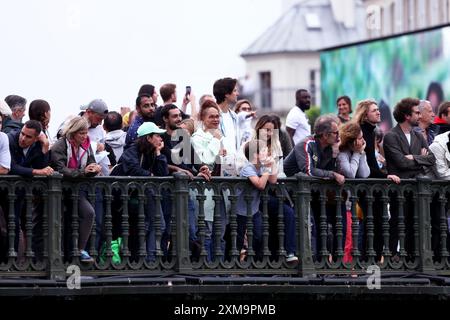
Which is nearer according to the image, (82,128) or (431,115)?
(82,128)

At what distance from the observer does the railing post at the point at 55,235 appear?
77.5 feet

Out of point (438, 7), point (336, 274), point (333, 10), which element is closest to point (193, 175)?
point (336, 274)

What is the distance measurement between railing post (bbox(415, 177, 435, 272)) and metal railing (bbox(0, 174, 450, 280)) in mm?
12

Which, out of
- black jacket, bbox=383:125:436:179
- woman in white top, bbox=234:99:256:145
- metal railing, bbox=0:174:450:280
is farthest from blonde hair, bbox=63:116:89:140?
black jacket, bbox=383:125:436:179

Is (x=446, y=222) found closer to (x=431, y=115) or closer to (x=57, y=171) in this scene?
(x=431, y=115)

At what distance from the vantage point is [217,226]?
24.3 m

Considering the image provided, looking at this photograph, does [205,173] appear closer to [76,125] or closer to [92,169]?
[92,169]

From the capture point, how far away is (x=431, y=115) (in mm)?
26547

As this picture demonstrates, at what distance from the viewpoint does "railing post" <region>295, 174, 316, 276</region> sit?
24609mm

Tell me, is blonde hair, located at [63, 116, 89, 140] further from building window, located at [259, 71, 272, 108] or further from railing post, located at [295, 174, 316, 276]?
building window, located at [259, 71, 272, 108]

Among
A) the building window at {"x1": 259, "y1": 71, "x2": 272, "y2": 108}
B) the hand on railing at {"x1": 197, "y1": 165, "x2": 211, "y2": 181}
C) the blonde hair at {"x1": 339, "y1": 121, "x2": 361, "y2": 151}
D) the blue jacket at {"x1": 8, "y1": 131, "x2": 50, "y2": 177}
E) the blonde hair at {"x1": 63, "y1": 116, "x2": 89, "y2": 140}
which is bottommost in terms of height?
the hand on railing at {"x1": 197, "y1": 165, "x2": 211, "y2": 181}

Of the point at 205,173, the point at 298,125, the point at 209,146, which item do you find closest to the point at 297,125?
the point at 298,125

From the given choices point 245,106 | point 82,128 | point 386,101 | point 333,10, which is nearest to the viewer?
point 82,128

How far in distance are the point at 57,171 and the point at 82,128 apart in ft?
1.94
